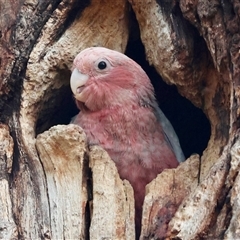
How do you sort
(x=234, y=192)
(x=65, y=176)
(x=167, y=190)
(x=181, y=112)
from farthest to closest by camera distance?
(x=181, y=112)
(x=65, y=176)
(x=167, y=190)
(x=234, y=192)

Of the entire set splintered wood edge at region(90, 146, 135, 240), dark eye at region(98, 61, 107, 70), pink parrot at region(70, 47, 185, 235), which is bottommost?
splintered wood edge at region(90, 146, 135, 240)

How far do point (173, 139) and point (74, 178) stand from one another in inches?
43.9

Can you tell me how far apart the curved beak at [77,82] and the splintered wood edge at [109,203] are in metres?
0.71

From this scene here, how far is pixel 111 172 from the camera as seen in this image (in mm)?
3795

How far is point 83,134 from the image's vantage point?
155 inches

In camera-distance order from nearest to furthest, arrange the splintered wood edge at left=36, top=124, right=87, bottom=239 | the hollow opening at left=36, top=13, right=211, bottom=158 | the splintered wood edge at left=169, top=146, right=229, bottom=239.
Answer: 1. the splintered wood edge at left=169, top=146, right=229, bottom=239
2. the splintered wood edge at left=36, top=124, right=87, bottom=239
3. the hollow opening at left=36, top=13, right=211, bottom=158

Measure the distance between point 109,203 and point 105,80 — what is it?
125 cm

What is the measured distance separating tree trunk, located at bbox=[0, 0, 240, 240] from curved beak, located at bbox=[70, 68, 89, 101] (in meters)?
0.15

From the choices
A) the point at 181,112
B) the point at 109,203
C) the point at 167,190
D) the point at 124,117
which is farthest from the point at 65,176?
the point at 181,112

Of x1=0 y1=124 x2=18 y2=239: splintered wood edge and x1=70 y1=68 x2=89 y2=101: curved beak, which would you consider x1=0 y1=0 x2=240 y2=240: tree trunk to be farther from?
x1=70 y1=68 x2=89 y2=101: curved beak

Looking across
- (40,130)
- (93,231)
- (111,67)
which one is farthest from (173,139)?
(93,231)

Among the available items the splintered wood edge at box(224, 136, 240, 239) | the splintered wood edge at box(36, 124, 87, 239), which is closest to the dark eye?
the splintered wood edge at box(36, 124, 87, 239)

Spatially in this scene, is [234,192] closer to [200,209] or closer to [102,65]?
[200,209]

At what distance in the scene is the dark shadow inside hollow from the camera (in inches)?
214
